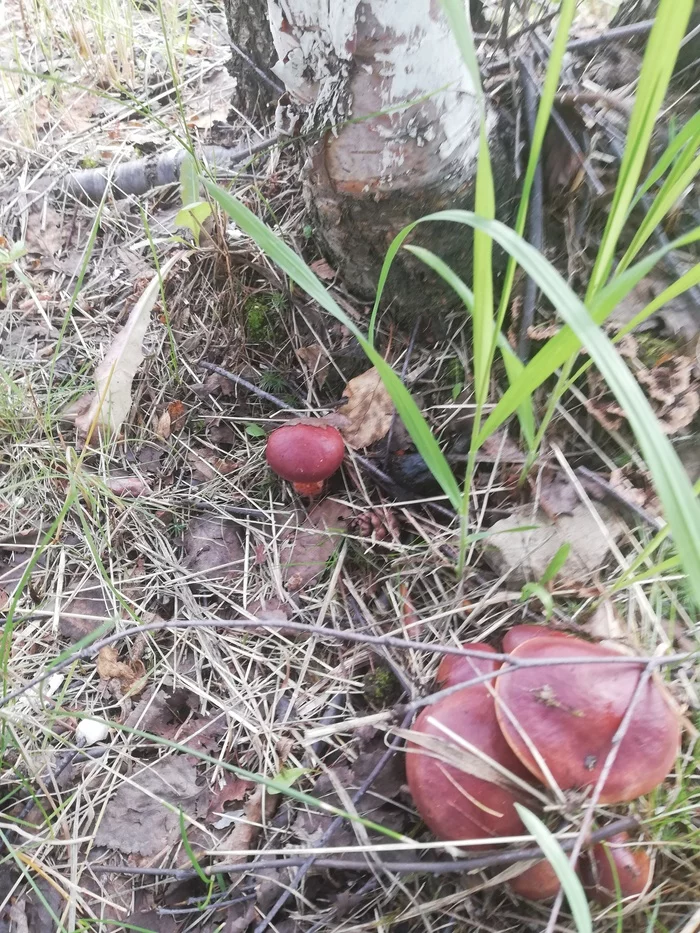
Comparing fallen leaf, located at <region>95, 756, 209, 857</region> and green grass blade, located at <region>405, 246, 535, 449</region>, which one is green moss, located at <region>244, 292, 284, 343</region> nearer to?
green grass blade, located at <region>405, 246, 535, 449</region>

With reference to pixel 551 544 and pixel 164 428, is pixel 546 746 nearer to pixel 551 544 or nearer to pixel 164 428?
pixel 551 544

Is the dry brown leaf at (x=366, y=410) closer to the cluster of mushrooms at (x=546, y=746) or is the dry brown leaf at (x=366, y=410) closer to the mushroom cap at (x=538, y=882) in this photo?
the cluster of mushrooms at (x=546, y=746)

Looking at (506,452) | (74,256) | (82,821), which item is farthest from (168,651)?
(74,256)

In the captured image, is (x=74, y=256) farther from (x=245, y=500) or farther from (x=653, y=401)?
(x=653, y=401)

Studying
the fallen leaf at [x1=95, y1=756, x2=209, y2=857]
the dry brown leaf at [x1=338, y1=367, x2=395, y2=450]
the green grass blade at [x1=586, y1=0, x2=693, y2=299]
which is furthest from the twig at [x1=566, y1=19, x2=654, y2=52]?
the fallen leaf at [x1=95, y1=756, x2=209, y2=857]

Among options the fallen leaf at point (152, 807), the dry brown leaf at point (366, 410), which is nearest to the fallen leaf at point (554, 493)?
the dry brown leaf at point (366, 410)

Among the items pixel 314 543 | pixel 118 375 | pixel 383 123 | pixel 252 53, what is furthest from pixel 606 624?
pixel 252 53
